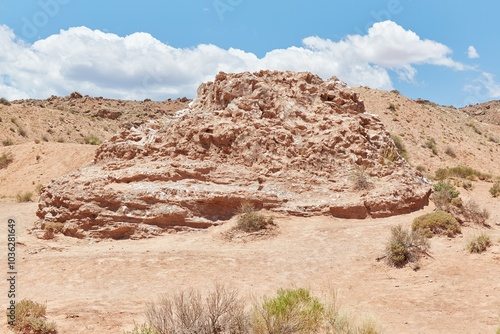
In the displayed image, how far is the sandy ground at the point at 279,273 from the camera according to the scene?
643 cm

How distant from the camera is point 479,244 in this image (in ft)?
28.7

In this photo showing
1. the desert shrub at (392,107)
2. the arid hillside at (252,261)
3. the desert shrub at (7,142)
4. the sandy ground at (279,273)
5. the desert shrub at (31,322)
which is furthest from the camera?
Result: the desert shrub at (392,107)

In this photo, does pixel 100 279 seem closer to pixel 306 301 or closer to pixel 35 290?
pixel 35 290

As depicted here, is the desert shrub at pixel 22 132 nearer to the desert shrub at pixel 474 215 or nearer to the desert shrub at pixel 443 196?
the desert shrub at pixel 443 196

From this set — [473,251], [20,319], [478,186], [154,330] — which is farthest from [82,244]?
[478,186]

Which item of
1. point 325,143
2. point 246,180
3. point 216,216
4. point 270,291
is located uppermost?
point 325,143

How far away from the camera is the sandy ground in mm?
6434

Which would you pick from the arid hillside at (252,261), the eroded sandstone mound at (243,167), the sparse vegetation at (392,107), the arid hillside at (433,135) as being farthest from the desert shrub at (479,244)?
the sparse vegetation at (392,107)

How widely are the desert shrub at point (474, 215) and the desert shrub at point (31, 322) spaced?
9928 millimetres

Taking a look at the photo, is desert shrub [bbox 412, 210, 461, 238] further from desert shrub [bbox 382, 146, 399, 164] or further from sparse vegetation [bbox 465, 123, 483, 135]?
sparse vegetation [bbox 465, 123, 483, 135]

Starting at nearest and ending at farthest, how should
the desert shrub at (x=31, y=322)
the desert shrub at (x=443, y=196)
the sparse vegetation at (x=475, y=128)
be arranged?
1. the desert shrub at (x=31, y=322)
2. the desert shrub at (x=443, y=196)
3. the sparse vegetation at (x=475, y=128)

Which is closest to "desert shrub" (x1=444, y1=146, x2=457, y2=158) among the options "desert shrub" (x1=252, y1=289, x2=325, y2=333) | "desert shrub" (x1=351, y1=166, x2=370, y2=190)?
"desert shrub" (x1=351, y1=166, x2=370, y2=190)

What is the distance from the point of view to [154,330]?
16.6ft

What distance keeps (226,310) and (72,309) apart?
271 centimetres
